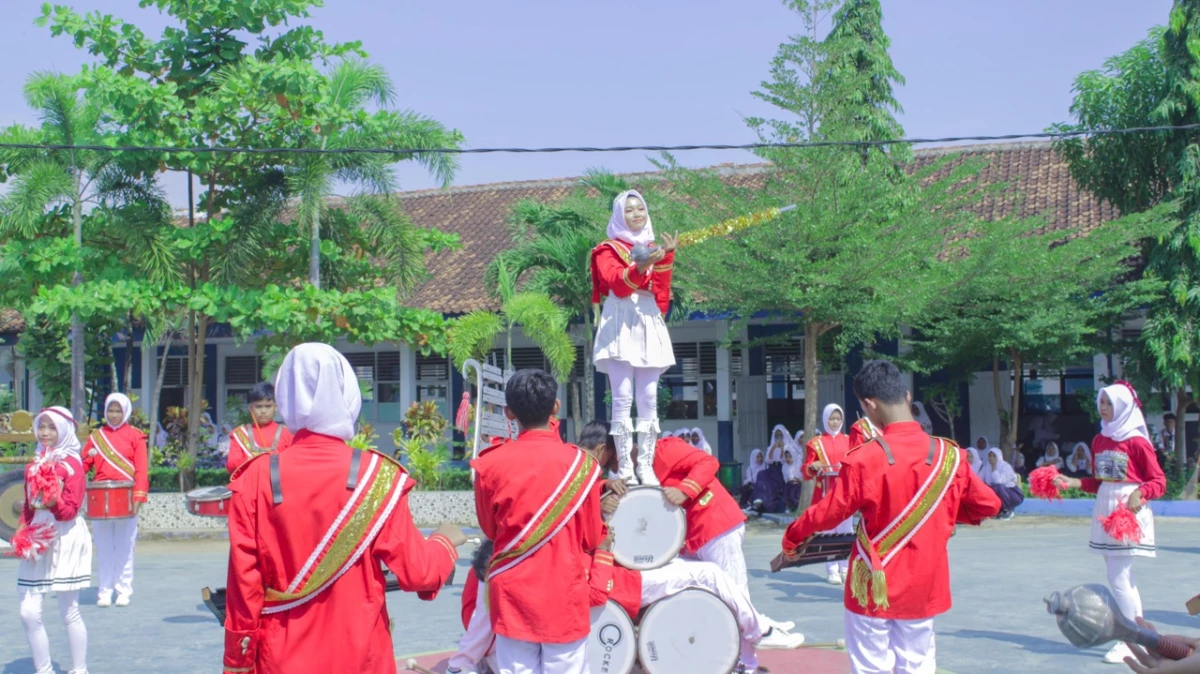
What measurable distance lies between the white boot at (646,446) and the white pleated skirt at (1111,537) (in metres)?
3.07

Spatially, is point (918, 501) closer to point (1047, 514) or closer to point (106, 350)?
point (1047, 514)

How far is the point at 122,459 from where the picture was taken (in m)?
11.5

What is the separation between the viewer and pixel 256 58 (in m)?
17.8

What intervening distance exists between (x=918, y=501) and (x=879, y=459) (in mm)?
266

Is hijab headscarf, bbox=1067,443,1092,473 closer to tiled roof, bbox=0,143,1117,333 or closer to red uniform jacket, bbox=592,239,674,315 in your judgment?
tiled roof, bbox=0,143,1117,333

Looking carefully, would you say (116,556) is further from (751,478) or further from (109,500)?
(751,478)

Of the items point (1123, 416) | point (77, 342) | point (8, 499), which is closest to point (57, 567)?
point (1123, 416)

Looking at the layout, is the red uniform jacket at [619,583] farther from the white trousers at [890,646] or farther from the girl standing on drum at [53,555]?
the girl standing on drum at [53,555]

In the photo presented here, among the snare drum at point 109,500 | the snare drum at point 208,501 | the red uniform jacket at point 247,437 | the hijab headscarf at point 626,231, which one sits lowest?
the snare drum at point 109,500

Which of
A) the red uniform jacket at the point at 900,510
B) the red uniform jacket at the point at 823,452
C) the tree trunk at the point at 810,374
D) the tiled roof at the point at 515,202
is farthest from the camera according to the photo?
the tiled roof at the point at 515,202

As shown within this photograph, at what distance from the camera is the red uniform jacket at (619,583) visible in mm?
6562

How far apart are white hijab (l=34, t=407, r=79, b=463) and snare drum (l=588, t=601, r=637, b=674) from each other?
12.1ft

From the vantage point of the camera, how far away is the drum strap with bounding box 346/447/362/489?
4113mm

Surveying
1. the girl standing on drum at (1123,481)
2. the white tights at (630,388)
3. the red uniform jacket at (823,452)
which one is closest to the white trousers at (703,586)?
the white tights at (630,388)
